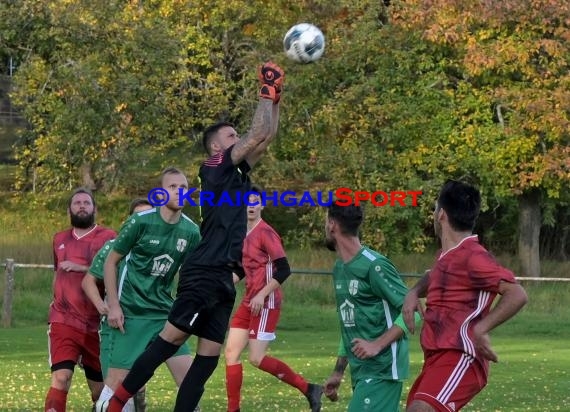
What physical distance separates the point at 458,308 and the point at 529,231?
2579cm

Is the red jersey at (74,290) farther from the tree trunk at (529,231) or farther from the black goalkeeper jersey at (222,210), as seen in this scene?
the tree trunk at (529,231)

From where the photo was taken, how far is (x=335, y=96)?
101ft

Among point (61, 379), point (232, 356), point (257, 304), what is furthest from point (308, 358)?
point (61, 379)

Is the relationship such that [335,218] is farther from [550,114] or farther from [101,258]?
[550,114]

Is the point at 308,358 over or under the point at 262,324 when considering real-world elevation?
under

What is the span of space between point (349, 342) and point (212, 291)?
34.9 inches

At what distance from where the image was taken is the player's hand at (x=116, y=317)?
839cm

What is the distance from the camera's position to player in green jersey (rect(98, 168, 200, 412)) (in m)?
8.33

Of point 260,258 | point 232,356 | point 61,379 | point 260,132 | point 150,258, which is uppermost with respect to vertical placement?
point 260,132

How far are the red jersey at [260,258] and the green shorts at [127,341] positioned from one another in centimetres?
274

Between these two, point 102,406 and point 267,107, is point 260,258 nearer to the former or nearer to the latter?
point 102,406

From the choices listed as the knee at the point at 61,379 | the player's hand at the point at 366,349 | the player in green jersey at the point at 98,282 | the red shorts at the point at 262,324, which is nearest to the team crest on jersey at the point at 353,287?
the player's hand at the point at 366,349

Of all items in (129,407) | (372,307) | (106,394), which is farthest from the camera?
(129,407)

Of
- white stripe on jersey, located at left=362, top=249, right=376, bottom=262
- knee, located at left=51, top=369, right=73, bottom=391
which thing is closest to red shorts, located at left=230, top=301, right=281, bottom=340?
knee, located at left=51, top=369, right=73, bottom=391
